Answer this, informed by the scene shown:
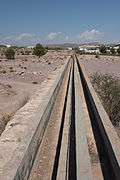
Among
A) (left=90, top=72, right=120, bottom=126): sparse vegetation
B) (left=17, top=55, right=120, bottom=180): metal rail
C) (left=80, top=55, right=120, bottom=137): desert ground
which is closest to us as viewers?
(left=17, top=55, right=120, bottom=180): metal rail

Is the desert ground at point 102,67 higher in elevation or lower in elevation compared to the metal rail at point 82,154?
lower

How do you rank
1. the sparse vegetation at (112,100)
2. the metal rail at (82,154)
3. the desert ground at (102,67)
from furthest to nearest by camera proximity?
the desert ground at (102,67) → the sparse vegetation at (112,100) → the metal rail at (82,154)

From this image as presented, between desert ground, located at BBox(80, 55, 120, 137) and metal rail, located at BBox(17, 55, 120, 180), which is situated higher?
metal rail, located at BBox(17, 55, 120, 180)

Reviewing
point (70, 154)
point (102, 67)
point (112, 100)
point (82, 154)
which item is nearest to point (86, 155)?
point (82, 154)

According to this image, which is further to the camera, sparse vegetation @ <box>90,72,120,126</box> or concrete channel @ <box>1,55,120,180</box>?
sparse vegetation @ <box>90,72,120,126</box>

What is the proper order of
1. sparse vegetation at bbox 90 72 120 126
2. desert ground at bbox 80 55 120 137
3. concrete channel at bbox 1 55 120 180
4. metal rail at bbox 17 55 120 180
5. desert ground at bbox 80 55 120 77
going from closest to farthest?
concrete channel at bbox 1 55 120 180 < metal rail at bbox 17 55 120 180 < sparse vegetation at bbox 90 72 120 126 < desert ground at bbox 80 55 120 137 < desert ground at bbox 80 55 120 77

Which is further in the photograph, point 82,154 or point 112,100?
point 112,100

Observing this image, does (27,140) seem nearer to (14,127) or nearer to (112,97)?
(14,127)

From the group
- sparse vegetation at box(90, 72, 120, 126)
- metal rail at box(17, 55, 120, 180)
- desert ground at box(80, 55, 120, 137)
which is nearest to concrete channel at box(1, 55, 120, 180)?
metal rail at box(17, 55, 120, 180)

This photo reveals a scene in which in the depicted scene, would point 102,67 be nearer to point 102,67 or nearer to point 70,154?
point 102,67

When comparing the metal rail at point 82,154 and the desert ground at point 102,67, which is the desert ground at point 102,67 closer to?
the desert ground at point 102,67

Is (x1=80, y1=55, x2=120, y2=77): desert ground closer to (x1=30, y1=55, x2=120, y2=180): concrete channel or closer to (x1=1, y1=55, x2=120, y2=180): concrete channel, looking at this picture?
(x1=30, y1=55, x2=120, y2=180): concrete channel

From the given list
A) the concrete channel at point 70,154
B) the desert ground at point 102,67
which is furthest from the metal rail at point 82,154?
the desert ground at point 102,67

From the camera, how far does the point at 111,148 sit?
191 inches
